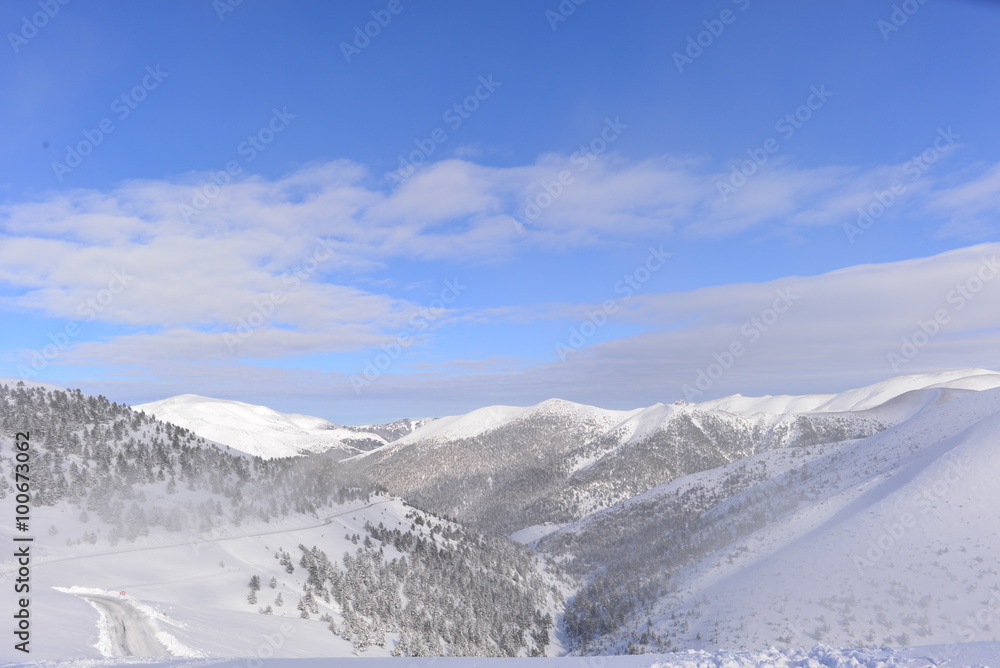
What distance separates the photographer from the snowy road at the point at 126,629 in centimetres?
2506

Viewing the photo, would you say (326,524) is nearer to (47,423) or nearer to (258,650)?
(47,423)

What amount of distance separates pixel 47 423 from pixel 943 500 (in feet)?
387

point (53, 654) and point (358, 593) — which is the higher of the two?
point (53, 654)

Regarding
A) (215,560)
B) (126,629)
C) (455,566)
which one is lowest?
(455,566)

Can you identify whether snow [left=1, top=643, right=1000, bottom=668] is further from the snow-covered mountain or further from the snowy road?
the snowy road

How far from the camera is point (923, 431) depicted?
86188mm

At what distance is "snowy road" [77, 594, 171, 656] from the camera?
25.1 m

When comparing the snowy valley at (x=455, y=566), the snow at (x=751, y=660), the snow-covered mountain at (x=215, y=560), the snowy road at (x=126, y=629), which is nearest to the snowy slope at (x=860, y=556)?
the snowy valley at (x=455, y=566)

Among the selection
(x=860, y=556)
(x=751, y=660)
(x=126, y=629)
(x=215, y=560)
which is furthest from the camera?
(x=215, y=560)

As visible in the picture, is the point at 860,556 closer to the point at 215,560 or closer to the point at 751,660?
the point at 751,660

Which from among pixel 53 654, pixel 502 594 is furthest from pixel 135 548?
pixel 502 594

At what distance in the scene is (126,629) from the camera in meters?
28.3

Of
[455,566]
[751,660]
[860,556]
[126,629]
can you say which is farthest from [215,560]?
[860,556]

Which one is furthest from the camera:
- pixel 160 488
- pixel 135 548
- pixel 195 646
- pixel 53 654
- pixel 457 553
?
pixel 457 553
